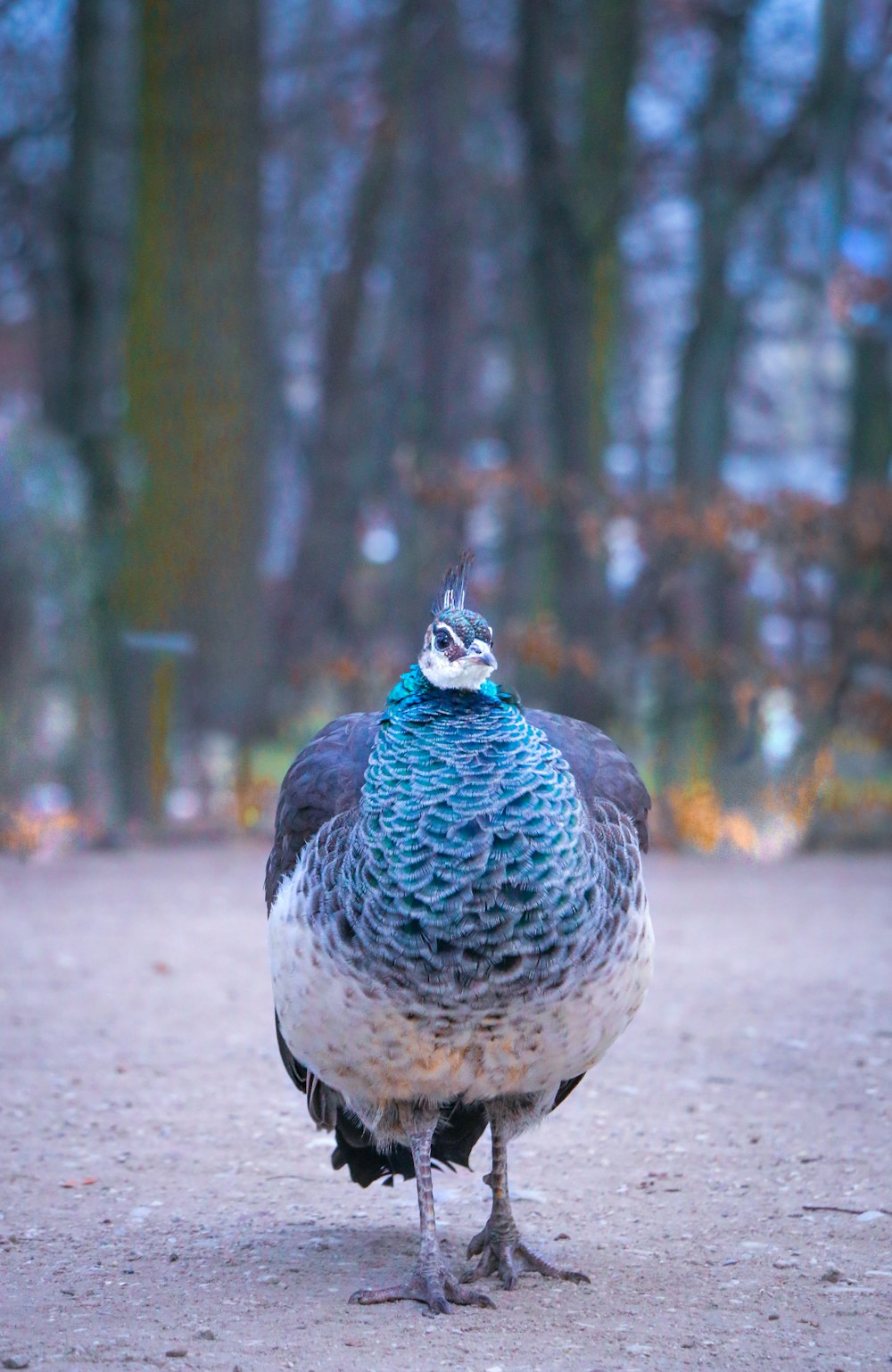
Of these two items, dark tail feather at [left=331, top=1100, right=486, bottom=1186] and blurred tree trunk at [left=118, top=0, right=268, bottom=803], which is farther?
blurred tree trunk at [left=118, top=0, right=268, bottom=803]

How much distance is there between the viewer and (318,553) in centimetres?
1598

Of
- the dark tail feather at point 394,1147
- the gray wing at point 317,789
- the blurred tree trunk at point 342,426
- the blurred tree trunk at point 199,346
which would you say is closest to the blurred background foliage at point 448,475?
the blurred tree trunk at point 199,346

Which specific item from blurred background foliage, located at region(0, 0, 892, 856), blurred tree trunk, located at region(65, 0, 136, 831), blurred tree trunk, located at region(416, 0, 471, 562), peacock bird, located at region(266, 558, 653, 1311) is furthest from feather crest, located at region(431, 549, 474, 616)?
blurred tree trunk, located at region(416, 0, 471, 562)

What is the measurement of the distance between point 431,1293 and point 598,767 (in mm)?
1241

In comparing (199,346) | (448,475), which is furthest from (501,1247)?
(199,346)

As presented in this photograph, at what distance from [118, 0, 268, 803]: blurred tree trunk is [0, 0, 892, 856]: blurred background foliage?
0.02 metres

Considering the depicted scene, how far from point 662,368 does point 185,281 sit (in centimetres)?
1667

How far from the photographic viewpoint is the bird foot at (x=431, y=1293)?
3.50m

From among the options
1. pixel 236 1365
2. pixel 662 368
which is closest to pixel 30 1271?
pixel 236 1365

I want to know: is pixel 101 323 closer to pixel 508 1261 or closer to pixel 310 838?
pixel 310 838

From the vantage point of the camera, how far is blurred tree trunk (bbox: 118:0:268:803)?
9.89 metres

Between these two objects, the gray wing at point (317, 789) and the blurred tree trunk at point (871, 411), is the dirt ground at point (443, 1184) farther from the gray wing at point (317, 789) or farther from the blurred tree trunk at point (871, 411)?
the blurred tree trunk at point (871, 411)

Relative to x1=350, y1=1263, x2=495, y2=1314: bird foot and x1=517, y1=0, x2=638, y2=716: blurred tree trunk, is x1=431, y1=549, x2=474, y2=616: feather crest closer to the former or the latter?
x1=350, y1=1263, x2=495, y2=1314: bird foot

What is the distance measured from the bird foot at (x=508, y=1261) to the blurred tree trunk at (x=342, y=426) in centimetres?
1155
